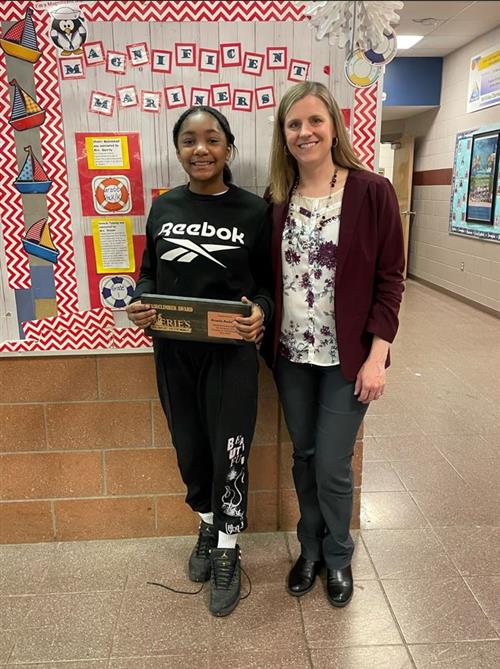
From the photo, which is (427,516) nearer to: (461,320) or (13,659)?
(13,659)

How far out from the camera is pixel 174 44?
178 centimetres

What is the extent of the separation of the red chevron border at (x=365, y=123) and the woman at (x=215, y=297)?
0.43 m

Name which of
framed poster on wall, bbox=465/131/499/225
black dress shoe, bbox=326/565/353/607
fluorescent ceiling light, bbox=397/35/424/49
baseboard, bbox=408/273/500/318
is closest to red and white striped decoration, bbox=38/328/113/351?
black dress shoe, bbox=326/565/353/607

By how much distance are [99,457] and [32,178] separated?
1.05 m

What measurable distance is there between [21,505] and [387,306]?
1.59m

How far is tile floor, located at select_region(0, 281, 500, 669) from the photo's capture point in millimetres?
1646

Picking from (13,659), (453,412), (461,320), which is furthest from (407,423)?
(461,320)

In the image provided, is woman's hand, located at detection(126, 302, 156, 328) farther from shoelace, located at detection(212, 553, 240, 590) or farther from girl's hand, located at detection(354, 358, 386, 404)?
shoelace, located at detection(212, 553, 240, 590)

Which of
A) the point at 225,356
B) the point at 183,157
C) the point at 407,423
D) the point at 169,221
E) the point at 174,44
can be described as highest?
the point at 174,44

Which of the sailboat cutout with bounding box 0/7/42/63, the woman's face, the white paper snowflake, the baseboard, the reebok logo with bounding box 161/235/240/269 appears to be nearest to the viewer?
the white paper snowflake

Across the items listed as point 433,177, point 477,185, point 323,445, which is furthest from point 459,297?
point 323,445

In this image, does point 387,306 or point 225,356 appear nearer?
point 387,306

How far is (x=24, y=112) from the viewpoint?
70.5 inches

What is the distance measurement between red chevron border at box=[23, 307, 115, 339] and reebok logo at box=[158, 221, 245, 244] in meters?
0.51
